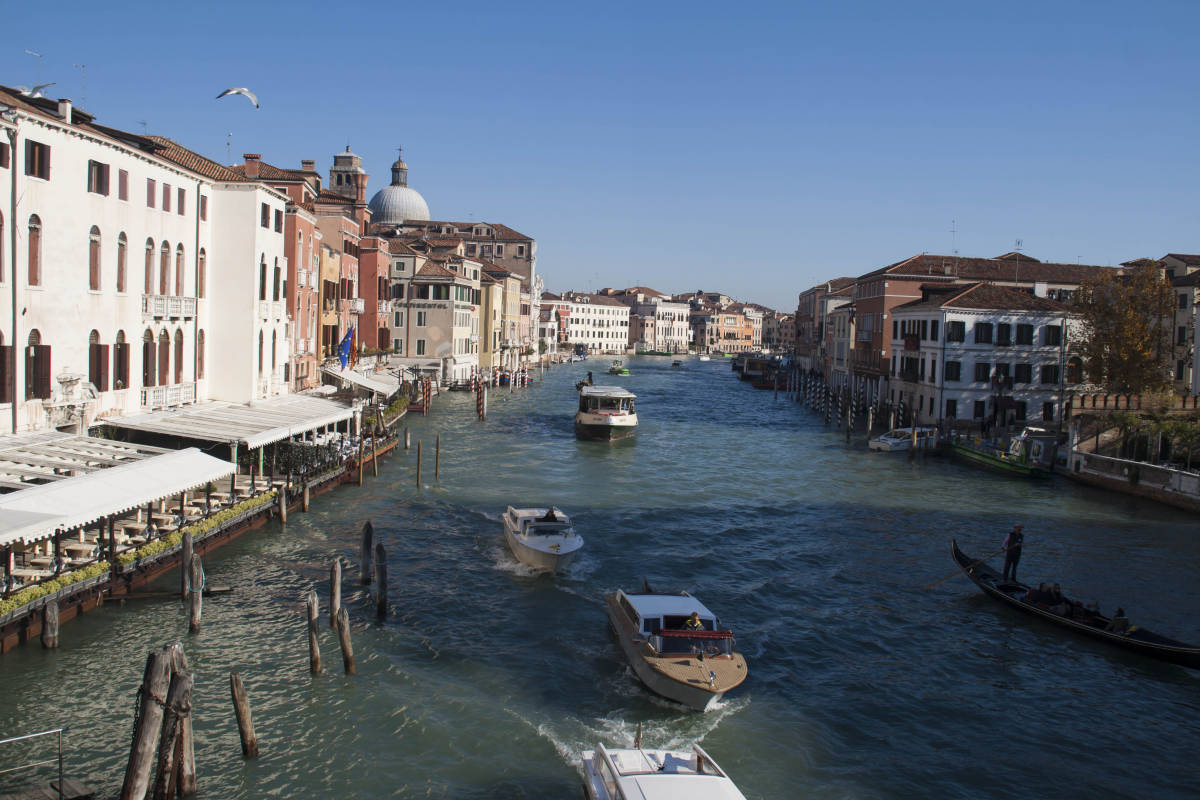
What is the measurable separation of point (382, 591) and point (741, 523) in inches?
474

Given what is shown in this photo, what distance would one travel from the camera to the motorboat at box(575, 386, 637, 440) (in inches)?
1656

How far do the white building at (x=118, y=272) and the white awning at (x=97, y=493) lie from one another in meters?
2.97

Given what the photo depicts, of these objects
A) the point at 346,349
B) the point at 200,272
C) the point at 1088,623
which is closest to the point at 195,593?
the point at 200,272

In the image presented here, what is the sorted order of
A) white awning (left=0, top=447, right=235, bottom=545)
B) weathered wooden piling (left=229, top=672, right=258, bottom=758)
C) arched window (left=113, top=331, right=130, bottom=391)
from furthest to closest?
arched window (left=113, top=331, right=130, bottom=391) < white awning (left=0, top=447, right=235, bottom=545) < weathered wooden piling (left=229, top=672, right=258, bottom=758)

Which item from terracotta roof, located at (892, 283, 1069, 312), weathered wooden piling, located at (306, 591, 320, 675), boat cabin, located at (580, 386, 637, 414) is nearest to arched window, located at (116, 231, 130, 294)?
weathered wooden piling, located at (306, 591, 320, 675)

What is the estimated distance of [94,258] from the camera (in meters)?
20.1

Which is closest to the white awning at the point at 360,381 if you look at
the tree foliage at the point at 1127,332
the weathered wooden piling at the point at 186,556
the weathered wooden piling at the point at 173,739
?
the weathered wooden piling at the point at 186,556

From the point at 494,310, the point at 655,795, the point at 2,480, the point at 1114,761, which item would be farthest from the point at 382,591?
the point at 494,310

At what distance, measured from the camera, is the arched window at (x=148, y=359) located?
22438 mm

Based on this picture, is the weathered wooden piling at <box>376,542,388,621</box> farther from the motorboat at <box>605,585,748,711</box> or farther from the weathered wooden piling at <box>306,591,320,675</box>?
the motorboat at <box>605,585,748,711</box>

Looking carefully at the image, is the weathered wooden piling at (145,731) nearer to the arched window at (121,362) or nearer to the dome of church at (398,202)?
the arched window at (121,362)

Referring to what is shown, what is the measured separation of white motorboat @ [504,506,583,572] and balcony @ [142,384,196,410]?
360 inches

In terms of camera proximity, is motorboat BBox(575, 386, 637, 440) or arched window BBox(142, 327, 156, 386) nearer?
arched window BBox(142, 327, 156, 386)

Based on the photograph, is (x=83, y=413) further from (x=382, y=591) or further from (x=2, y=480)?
(x=382, y=591)
